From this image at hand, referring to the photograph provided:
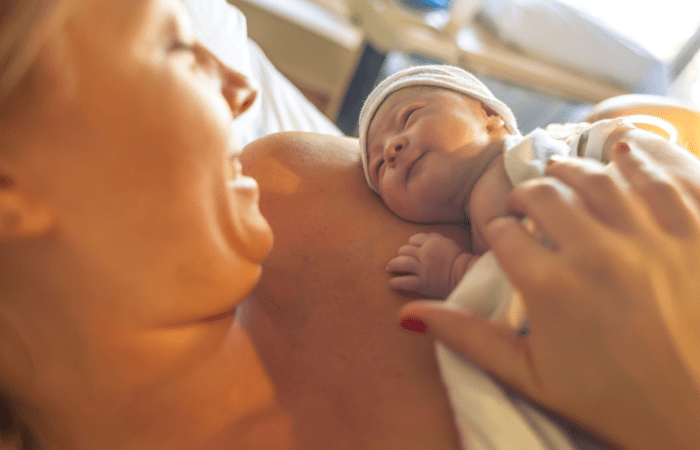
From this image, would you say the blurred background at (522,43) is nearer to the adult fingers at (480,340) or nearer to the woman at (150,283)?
the woman at (150,283)

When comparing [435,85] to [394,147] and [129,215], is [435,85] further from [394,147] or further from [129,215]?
[129,215]

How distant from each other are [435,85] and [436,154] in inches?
7.7

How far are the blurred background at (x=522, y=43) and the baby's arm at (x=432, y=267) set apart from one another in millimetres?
1804

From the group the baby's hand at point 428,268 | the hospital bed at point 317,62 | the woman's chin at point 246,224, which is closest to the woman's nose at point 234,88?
the woman's chin at point 246,224

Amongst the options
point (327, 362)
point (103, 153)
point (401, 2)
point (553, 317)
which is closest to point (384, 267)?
point (327, 362)

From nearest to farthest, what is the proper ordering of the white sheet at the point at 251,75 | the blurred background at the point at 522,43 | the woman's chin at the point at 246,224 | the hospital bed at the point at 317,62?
the woman's chin at the point at 246,224
the white sheet at the point at 251,75
the hospital bed at the point at 317,62
the blurred background at the point at 522,43

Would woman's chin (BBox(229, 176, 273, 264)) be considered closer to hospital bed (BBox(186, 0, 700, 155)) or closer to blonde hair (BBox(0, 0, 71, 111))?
blonde hair (BBox(0, 0, 71, 111))

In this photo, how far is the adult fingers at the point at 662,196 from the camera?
0.51 m

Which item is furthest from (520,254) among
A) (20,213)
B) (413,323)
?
(20,213)

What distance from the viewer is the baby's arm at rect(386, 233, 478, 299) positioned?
0.72 m

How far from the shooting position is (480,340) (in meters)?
0.52

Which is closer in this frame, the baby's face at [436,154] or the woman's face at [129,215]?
the woman's face at [129,215]

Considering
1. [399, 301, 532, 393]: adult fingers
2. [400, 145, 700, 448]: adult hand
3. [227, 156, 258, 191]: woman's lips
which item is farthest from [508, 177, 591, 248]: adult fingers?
[227, 156, 258, 191]: woman's lips

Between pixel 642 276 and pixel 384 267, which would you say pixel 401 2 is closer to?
pixel 384 267
